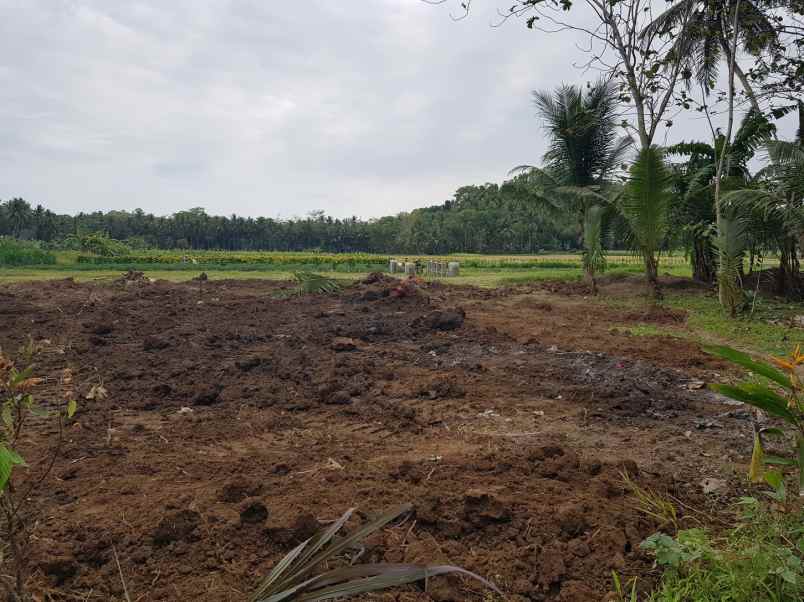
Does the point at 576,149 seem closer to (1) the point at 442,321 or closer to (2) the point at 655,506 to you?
(1) the point at 442,321

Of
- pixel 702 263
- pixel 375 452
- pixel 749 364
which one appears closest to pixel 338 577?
pixel 749 364

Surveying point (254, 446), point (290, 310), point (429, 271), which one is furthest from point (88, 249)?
point (254, 446)

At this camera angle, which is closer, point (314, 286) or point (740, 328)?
point (740, 328)

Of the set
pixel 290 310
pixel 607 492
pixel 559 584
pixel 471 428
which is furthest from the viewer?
pixel 290 310

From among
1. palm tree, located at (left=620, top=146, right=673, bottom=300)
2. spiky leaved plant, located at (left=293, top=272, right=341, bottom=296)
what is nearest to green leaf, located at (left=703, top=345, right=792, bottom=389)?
palm tree, located at (left=620, top=146, right=673, bottom=300)

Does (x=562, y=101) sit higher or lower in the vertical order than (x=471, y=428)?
higher

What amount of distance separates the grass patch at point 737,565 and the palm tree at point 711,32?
12015 mm

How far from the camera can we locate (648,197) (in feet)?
43.5

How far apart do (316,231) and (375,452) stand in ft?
256

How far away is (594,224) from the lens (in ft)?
52.2

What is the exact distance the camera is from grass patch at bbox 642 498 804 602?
2240 mm

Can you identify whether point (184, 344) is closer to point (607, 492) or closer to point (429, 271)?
point (607, 492)

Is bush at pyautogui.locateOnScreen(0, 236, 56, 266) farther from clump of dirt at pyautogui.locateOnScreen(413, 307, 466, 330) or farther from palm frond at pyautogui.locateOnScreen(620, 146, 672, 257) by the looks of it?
palm frond at pyautogui.locateOnScreen(620, 146, 672, 257)

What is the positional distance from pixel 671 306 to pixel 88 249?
35.5 m
